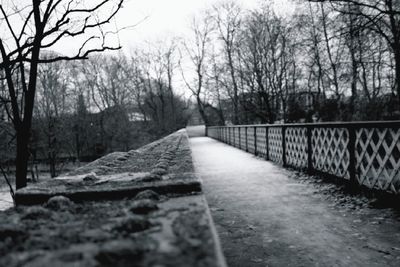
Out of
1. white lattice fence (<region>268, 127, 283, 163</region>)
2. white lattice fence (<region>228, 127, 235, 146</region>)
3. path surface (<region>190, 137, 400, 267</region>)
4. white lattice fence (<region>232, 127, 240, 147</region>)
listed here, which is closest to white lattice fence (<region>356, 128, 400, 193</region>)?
path surface (<region>190, 137, 400, 267</region>)

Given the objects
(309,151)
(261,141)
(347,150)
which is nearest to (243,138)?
(261,141)

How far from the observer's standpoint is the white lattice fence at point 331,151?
5.78m

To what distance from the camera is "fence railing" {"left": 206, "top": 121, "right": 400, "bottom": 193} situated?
453cm

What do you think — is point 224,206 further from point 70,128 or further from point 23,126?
point 70,128

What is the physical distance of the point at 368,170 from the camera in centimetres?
503

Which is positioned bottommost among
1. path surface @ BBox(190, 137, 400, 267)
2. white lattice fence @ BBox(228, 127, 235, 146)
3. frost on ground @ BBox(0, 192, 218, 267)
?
path surface @ BBox(190, 137, 400, 267)

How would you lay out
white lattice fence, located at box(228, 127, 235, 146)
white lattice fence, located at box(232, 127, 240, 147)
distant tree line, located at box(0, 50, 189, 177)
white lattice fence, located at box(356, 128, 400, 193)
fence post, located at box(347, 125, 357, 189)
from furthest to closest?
distant tree line, located at box(0, 50, 189, 177) → white lattice fence, located at box(228, 127, 235, 146) → white lattice fence, located at box(232, 127, 240, 147) → fence post, located at box(347, 125, 357, 189) → white lattice fence, located at box(356, 128, 400, 193)

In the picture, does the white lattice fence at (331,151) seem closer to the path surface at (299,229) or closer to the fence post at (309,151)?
the fence post at (309,151)

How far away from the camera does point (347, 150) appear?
566cm

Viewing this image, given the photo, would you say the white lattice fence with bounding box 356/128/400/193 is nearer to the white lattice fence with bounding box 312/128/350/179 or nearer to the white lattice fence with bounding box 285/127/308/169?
the white lattice fence with bounding box 312/128/350/179

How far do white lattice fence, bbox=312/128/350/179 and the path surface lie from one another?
64 centimetres

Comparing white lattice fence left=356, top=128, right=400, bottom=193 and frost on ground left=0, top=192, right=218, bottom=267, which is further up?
frost on ground left=0, top=192, right=218, bottom=267

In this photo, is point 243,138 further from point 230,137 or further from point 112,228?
point 112,228

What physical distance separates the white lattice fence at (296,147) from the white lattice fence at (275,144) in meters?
0.60
